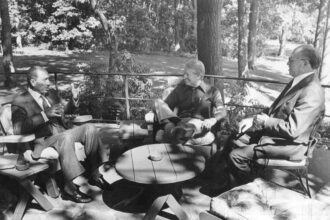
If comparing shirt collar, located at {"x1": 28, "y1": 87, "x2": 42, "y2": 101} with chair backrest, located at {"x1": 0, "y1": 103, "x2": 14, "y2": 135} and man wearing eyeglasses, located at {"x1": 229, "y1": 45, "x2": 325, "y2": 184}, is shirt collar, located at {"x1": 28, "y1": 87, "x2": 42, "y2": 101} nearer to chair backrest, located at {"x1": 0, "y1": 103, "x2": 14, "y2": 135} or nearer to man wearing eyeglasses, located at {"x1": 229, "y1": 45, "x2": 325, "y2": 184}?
chair backrest, located at {"x1": 0, "y1": 103, "x2": 14, "y2": 135}

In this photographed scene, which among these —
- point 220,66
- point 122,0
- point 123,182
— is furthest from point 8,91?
point 123,182

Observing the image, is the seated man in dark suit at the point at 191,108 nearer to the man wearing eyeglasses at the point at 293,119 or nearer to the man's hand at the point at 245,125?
the man's hand at the point at 245,125

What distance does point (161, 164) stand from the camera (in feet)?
9.77

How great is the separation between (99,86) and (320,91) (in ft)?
17.4

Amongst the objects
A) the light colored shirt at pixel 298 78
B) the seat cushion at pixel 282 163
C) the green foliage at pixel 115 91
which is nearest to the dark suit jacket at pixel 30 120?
the seat cushion at pixel 282 163

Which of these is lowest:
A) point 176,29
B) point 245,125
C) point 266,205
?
point 266,205

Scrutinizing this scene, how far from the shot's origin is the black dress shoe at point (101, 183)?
145 inches

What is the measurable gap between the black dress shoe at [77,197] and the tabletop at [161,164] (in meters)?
0.65

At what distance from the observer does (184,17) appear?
86.2 ft

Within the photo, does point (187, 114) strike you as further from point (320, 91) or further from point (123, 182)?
point (320, 91)

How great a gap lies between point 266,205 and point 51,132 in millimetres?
2221

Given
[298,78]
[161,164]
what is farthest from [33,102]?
[298,78]

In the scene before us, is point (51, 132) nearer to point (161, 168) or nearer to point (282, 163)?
point (161, 168)

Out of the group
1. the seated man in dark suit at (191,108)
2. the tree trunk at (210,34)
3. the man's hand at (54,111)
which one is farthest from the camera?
the tree trunk at (210,34)
